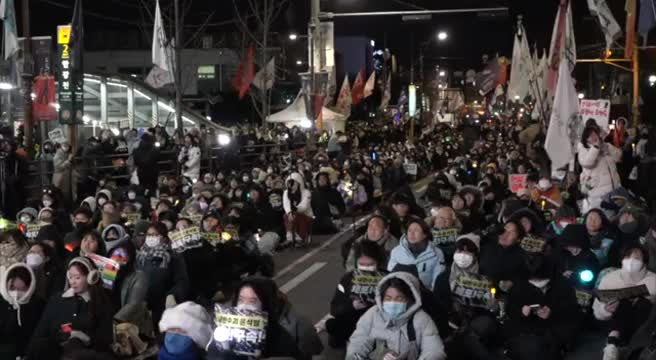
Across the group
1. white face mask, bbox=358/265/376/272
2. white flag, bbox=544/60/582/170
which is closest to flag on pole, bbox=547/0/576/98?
white flag, bbox=544/60/582/170

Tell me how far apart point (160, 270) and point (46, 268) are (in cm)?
110

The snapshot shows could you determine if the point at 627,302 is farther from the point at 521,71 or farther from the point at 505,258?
the point at 521,71

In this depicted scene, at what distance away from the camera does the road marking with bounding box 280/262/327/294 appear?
42.3 feet

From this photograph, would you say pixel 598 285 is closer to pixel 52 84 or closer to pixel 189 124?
pixel 52 84

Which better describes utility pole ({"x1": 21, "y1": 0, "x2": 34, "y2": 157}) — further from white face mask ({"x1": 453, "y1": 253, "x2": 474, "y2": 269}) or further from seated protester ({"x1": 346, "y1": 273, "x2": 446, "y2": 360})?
seated protester ({"x1": 346, "y1": 273, "x2": 446, "y2": 360})

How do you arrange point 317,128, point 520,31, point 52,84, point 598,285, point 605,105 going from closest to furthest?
point 598,285 → point 605,105 → point 52,84 → point 520,31 → point 317,128

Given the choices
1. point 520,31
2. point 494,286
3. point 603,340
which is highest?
point 520,31

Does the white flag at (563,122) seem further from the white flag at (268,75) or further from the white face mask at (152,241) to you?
the white flag at (268,75)

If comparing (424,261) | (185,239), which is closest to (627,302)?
(424,261)

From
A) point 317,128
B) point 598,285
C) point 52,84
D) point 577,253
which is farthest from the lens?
point 317,128

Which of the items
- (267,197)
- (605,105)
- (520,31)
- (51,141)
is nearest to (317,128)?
(520,31)

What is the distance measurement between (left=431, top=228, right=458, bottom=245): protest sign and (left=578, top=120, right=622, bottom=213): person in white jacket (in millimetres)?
3321

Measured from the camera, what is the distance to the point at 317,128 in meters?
34.6

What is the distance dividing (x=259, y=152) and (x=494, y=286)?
23.1 m
